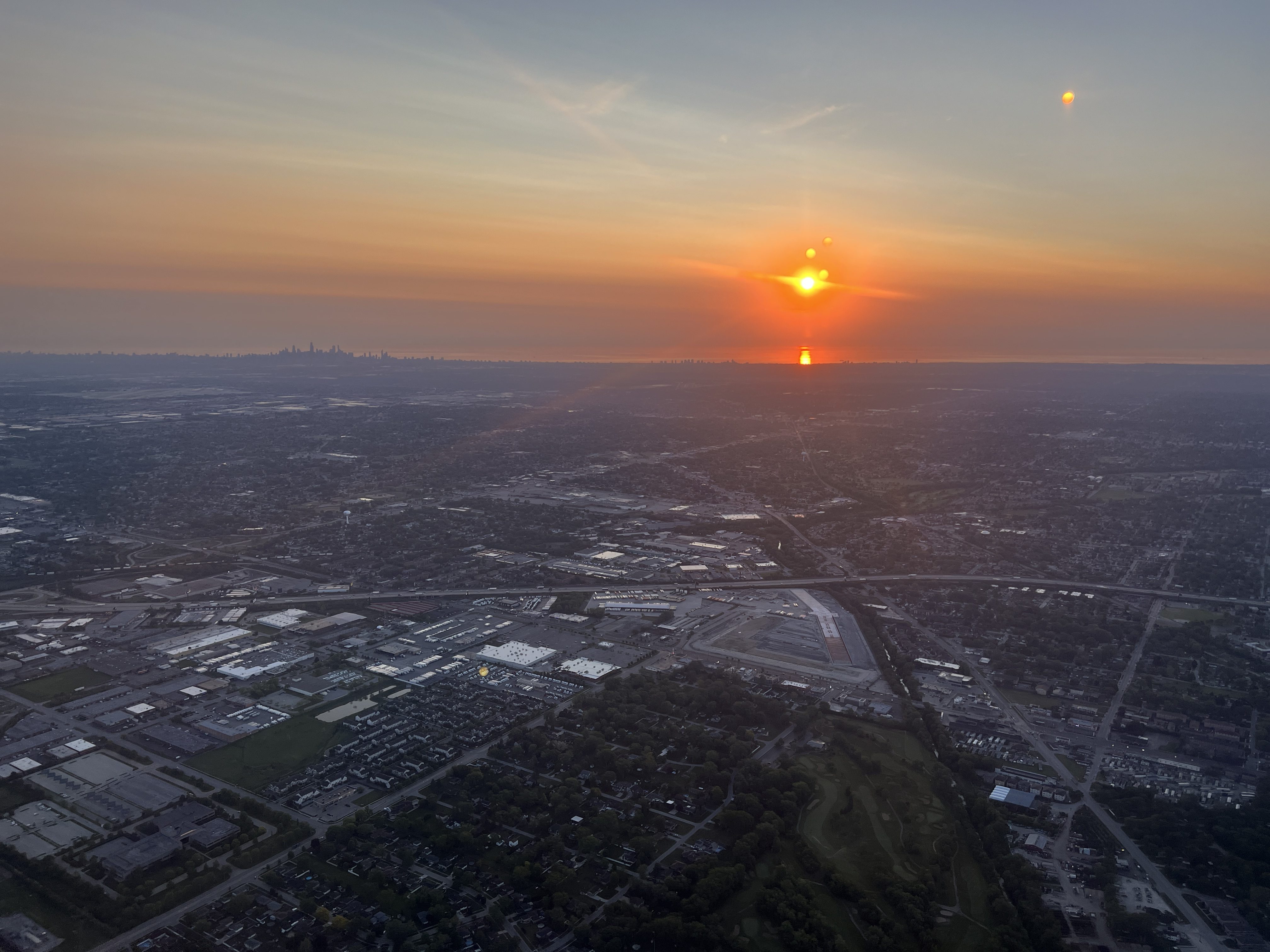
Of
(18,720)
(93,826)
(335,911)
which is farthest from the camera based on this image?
Result: (18,720)

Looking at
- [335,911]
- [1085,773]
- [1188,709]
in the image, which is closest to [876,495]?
[1188,709]

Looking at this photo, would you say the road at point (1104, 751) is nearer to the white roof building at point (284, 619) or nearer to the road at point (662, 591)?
the road at point (662, 591)

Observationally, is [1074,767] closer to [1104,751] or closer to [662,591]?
[1104,751]

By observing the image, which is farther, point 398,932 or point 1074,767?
point 1074,767

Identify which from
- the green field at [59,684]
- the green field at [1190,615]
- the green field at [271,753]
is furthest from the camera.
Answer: the green field at [1190,615]

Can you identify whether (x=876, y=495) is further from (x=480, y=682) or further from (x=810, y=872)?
(x=810, y=872)

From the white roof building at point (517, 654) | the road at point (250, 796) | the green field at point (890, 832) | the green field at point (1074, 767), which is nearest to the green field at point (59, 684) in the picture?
the road at point (250, 796)

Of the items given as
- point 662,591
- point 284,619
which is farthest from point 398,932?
point 662,591
